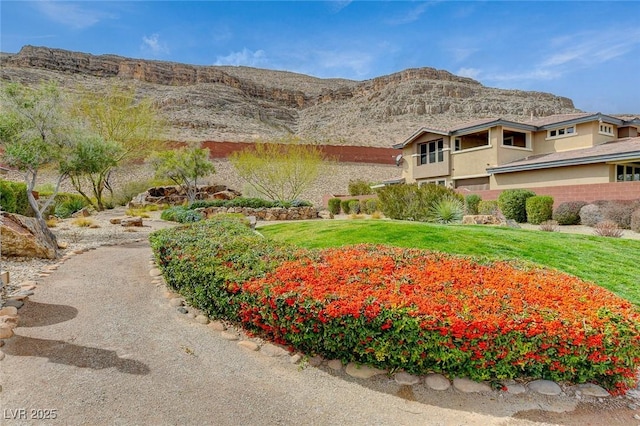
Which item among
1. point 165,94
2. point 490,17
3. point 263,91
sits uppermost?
point 263,91

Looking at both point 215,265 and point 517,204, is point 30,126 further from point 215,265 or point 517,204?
→ point 517,204

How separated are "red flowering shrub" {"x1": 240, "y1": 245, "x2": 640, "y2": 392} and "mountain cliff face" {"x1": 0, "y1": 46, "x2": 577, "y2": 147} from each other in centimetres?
5036

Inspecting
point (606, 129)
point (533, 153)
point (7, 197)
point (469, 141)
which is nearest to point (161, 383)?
point (7, 197)

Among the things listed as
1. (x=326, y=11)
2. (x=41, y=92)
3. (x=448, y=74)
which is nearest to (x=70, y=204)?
(x=41, y=92)

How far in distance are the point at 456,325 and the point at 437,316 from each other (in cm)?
17

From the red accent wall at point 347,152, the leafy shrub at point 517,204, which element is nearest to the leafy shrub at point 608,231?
the leafy shrub at point 517,204

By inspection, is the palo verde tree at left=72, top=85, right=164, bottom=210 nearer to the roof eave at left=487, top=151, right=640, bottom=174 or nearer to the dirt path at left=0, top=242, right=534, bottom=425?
the dirt path at left=0, top=242, right=534, bottom=425

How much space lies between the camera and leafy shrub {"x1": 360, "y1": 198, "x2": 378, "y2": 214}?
79.6ft

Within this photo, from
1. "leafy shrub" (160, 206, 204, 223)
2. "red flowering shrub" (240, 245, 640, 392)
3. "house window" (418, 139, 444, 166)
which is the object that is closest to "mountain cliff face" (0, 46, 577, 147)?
"house window" (418, 139, 444, 166)

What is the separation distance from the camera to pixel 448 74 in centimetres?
9656

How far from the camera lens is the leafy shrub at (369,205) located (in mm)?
24253

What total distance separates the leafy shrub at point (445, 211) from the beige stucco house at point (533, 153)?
Answer: 8543 millimetres

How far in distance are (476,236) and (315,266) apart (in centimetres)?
585

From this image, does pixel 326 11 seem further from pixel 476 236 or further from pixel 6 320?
pixel 6 320
